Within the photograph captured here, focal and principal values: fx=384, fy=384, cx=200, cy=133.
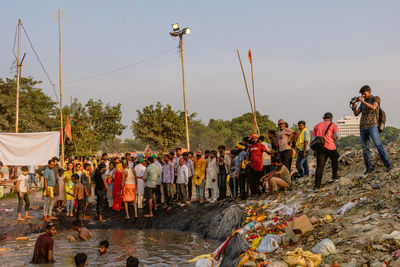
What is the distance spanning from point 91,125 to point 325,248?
33599mm

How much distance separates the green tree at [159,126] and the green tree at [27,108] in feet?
31.2

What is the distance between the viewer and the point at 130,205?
14.6 m

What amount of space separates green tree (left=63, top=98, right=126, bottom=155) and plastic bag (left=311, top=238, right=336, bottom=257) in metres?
31.6

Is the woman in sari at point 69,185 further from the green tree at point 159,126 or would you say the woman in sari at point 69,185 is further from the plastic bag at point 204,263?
the green tree at point 159,126

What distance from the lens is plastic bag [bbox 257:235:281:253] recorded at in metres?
7.10

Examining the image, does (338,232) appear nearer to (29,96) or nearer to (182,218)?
(182,218)

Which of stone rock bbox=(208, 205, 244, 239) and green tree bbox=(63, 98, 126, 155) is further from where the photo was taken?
green tree bbox=(63, 98, 126, 155)

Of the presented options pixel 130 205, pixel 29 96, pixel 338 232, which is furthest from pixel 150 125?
pixel 338 232

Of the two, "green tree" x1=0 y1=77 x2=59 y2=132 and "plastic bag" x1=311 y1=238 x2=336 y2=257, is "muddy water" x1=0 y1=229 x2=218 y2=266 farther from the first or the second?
"green tree" x1=0 y1=77 x2=59 y2=132

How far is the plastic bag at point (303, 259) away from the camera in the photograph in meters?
5.99

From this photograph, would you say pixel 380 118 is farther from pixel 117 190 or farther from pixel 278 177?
pixel 117 190

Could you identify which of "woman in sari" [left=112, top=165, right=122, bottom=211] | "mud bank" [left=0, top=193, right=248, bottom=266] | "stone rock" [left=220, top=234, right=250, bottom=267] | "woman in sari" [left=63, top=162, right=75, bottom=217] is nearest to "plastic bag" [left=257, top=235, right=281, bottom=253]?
"stone rock" [left=220, top=234, right=250, bottom=267]

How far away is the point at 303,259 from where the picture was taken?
239 inches

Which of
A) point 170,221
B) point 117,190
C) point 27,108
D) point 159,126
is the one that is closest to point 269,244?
point 170,221
